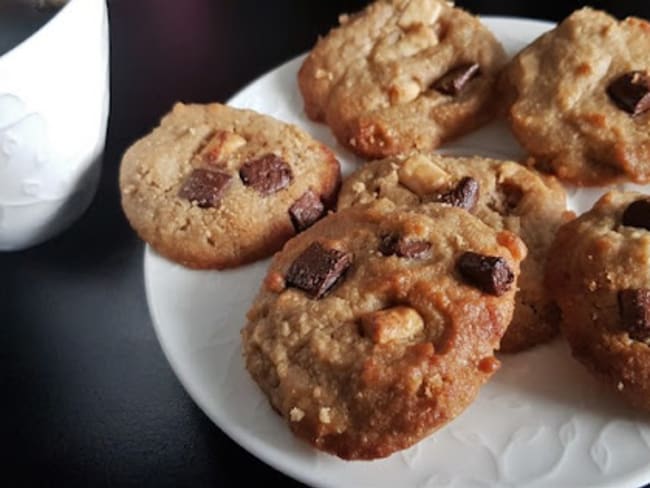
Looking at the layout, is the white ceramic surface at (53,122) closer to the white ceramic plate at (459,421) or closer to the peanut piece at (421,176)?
the white ceramic plate at (459,421)

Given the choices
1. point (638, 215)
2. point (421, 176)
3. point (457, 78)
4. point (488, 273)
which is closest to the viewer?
point (488, 273)

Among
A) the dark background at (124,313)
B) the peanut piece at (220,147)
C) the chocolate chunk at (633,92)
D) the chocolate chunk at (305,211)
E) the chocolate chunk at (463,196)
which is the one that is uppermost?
the chocolate chunk at (633,92)

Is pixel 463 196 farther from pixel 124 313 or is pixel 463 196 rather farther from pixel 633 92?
pixel 124 313

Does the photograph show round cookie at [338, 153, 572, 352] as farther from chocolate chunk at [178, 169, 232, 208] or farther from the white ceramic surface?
the white ceramic surface

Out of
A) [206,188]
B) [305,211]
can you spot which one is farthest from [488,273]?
[206,188]

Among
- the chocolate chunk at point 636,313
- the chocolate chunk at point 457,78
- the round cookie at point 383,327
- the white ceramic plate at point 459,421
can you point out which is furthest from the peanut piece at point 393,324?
the chocolate chunk at point 457,78

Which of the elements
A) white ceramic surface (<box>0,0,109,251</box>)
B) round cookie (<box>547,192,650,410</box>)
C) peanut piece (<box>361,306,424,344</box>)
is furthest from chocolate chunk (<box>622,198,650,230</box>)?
white ceramic surface (<box>0,0,109,251</box>)

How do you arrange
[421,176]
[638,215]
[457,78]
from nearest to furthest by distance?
[638,215] → [421,176] → [457,78]
